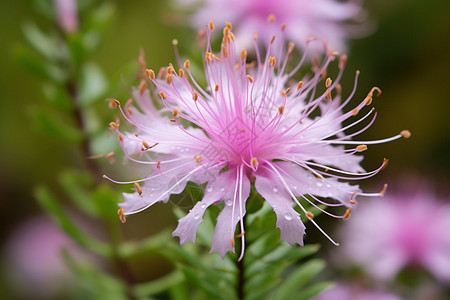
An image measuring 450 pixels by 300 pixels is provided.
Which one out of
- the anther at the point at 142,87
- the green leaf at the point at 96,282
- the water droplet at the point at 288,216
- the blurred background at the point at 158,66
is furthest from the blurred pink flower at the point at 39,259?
the water droplet at the point at 288,216

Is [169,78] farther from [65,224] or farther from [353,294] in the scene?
[353,294]

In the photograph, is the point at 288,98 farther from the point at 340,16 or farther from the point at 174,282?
the point at 340,16

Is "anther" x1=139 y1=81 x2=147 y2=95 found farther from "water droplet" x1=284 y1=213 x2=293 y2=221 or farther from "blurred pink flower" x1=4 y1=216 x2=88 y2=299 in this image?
"blurred pink flower" x1=4 y1=216 x2=88 y2=299

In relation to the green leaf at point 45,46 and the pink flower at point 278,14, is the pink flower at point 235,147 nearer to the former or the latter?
the green leaf at point 45,46

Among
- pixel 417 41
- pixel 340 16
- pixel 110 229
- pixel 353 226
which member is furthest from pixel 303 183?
pixel 417 41

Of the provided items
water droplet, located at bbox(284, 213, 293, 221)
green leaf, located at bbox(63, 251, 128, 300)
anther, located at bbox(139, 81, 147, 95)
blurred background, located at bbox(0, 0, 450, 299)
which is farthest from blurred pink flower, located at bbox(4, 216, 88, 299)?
water droplet, located at bbox(284, 213, 293, 221)

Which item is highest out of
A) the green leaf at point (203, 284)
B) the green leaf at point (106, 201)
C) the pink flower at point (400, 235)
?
the green leaf at point (106, 201)
